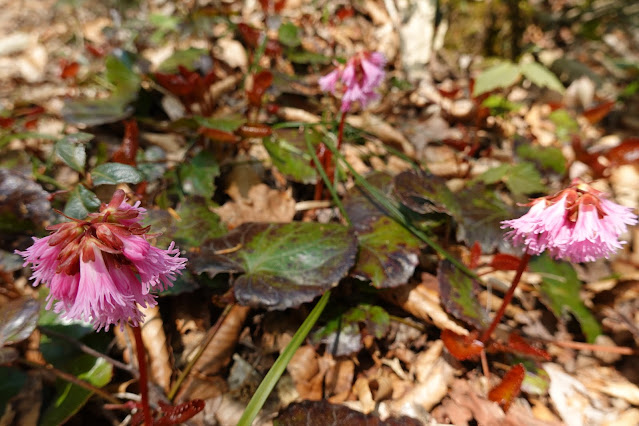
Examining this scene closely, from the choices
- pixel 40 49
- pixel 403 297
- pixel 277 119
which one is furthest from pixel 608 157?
pixel 40 49

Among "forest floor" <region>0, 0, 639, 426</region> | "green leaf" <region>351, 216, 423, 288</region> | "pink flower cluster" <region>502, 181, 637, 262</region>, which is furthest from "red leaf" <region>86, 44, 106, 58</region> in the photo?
"pink flower cluster" <region>502, 181, 637, 262</region>

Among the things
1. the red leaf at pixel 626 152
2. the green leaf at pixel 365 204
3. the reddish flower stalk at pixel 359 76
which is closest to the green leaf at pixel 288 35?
the reddish flower stalk at pixel 359 76

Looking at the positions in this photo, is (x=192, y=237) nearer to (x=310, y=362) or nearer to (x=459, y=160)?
(x=310, y=362)

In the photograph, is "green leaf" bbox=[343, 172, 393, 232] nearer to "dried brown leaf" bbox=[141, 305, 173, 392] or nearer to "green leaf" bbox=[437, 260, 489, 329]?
"green leaf" bbox=[437, 260, 489, 329]

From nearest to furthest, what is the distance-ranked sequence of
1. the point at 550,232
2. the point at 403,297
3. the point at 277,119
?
the point at 550,232, the point at 403,297, the point at 277,119

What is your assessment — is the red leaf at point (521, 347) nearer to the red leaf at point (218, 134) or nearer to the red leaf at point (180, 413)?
the red leaf at point (180, 413)

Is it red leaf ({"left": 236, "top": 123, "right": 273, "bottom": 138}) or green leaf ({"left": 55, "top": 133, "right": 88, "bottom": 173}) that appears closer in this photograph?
green leaf ({"left": 55, "top": 133, "right": 88, "bottom": 173})
